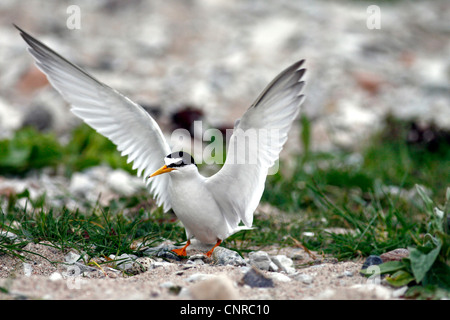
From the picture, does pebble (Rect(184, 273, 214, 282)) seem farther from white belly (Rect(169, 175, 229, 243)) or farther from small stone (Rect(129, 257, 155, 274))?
white belly (Rect(169, 175, 229, 243))

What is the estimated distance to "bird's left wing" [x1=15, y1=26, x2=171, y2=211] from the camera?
357 cm

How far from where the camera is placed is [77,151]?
5.81 metres

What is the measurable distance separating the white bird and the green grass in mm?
313

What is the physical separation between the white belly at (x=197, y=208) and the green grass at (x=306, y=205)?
27cm

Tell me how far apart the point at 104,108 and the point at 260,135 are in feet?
3.43

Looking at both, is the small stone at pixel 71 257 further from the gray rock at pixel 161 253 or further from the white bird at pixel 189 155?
the white bird at pixel 189 155

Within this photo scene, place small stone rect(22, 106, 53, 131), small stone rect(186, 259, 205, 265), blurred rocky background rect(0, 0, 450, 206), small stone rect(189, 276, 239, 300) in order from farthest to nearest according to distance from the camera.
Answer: blurred rocky background rect(0, 0, 450, 206) < small stone rect(22, 106, 53, 131) < small stone rect(186, 259, 205, 265) < small stone rect(189, 276, 239, 300)

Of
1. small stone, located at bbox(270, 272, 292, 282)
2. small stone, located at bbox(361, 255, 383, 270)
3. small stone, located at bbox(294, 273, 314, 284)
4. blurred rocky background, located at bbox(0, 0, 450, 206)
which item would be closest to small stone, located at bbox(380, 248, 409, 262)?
small stone, located at bbox(361, 255, 383, 270)

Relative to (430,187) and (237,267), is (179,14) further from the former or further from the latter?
(237,267)

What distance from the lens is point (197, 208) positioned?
3.44 m

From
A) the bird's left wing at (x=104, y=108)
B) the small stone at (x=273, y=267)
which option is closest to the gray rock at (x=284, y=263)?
the small stone at (x=273, y=267)

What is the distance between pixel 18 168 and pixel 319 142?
3.47 metres

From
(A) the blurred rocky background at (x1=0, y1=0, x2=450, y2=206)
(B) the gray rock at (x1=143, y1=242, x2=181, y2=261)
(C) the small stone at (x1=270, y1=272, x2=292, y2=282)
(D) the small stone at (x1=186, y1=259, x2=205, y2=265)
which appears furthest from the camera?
(A) the blurred rocky background at (x1=0, y1=0, x2=450, y2=206)

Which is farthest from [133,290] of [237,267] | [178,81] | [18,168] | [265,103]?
[178,81]
